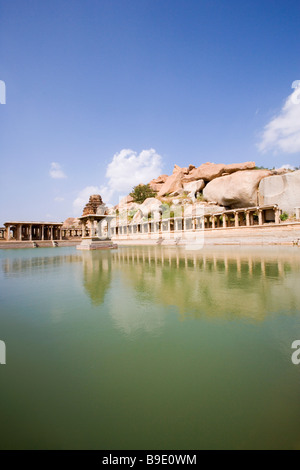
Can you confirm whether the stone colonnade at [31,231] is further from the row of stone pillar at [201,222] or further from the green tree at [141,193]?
the row of stone pillar at [201,222]

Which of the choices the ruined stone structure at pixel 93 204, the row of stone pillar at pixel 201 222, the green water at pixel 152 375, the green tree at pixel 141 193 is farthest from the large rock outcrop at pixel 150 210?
the green water at pixel 152 375

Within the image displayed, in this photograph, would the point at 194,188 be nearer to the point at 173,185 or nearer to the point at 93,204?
the point at 173,185

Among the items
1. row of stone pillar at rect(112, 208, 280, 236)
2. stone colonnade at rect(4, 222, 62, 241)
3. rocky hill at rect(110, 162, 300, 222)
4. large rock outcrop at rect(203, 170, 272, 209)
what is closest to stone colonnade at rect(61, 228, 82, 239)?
stone colonnade at rect(4, 222, 62, 241)

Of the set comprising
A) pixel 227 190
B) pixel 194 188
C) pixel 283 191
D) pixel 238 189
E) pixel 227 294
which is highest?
pixel 194 188

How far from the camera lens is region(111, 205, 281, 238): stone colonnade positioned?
1223 inches

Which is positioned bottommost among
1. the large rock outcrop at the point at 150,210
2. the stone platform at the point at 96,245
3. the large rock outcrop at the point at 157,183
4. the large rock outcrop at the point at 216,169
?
the stone platform at the point at 96,245

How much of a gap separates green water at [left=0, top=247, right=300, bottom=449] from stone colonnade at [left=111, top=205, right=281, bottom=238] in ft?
91.2

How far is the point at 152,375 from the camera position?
2539 mm

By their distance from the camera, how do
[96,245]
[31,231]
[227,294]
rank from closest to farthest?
[227,294] → [96,245] → [31,231]

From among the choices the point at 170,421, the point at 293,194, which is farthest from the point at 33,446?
the point at 293,194

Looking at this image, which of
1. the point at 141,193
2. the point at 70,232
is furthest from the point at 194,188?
the point at 70,232

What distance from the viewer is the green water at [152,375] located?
181cm

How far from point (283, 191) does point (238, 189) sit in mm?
6459

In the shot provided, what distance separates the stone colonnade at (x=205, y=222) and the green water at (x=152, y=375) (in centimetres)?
2779
